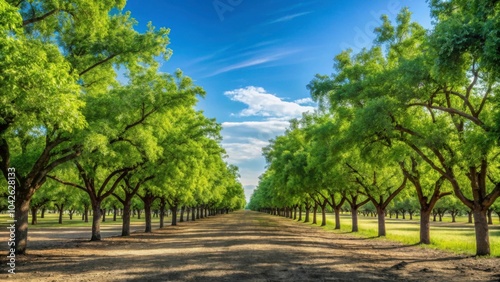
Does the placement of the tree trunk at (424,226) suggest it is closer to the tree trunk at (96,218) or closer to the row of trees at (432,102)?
the row of trees at (432,102)

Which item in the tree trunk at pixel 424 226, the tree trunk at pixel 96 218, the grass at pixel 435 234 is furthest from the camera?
the tree trunk at pixel 96 218

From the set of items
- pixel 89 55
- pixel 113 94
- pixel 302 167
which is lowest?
pixel 302 167

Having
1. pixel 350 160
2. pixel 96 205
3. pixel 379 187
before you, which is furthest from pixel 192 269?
pixel 379 187

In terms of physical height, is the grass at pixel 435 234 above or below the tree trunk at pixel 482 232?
below

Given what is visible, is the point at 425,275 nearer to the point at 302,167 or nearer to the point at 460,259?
the point at 460,259

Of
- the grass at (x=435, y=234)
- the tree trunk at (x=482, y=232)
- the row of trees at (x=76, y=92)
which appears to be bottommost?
the grass at (x=435, y=234)

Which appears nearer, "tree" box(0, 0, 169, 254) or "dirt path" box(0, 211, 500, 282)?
"tree" box(0, 0, 169, 254)

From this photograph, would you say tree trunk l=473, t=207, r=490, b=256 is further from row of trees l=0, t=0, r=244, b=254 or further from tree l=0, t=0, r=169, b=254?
tree l=0, t=0, r=169, b=254

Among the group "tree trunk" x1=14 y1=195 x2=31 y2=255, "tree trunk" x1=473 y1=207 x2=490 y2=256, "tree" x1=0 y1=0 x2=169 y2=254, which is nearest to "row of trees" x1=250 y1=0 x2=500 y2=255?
"tree trunk" x1=473 y1=207 x2=490 y2=256

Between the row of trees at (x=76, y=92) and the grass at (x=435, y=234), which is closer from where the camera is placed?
the row of trees at (x=76, y=92)

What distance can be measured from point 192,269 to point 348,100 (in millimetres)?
12771

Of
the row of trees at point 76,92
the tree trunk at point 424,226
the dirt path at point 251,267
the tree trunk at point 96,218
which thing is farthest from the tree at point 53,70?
the tree trunk at point 424,226

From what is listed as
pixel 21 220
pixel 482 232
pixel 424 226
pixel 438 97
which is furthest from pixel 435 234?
pixel 21 220

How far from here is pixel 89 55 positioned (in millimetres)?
17984
